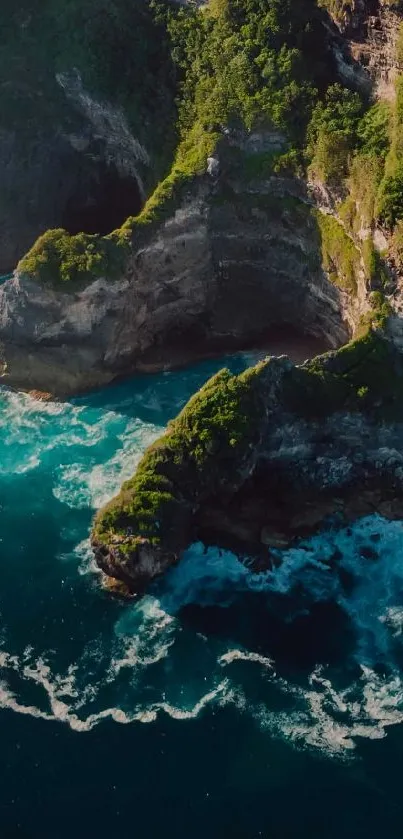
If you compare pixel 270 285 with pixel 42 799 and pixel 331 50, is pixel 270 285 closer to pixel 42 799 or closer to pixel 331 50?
pixel 331 50

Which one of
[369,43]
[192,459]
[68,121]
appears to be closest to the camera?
[192,459]

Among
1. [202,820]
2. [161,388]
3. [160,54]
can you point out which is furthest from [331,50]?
[202,820]

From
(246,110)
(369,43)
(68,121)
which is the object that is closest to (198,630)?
(246,110)

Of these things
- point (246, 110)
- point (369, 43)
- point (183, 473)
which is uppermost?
point (369, 43)

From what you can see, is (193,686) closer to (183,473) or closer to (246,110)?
(183,473)

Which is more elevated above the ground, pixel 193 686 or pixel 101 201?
pixel 101 201

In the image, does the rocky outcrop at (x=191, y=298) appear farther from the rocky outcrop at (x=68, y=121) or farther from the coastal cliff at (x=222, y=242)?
the rocky outcrop at (x=68, y=121)

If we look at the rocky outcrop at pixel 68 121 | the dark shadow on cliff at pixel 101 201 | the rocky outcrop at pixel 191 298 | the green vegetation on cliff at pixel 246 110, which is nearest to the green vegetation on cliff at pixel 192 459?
the green vegetation on cliff at pixel 246 110
